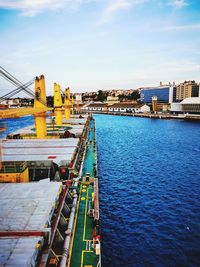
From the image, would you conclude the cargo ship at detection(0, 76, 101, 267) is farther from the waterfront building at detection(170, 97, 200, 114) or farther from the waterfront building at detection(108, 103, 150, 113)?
the waterfront building at detection(108, 103, 150, 113)

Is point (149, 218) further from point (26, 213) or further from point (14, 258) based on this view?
point (14, 258)

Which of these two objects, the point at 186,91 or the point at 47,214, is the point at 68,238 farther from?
the point at 186,91

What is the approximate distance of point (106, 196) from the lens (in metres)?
27.5

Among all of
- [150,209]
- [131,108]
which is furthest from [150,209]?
[131,108]

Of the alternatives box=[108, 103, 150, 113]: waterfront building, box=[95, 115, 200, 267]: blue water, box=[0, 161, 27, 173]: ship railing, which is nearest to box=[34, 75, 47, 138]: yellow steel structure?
box=[95, 115, 200, 267]: blue water

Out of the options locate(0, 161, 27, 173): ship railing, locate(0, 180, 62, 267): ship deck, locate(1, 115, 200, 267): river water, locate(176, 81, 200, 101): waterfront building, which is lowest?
locate(1, 115, 200, 267): river water

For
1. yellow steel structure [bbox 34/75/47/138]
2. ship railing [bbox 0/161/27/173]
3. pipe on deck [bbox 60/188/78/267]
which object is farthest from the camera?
yellow steel structure [bbox 34/75/47/138]

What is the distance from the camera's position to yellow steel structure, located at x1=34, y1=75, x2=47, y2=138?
40094mm

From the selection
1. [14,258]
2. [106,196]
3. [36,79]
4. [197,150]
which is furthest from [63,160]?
[197,150]

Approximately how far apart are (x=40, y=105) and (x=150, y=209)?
2526 cm

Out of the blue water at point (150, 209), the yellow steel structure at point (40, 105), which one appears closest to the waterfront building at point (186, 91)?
the blue water at point (150, 209)

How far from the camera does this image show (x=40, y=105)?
40719 mm

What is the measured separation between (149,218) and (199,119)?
101 metres

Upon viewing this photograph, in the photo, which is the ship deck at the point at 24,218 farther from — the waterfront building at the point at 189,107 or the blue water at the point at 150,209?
the waterfront building at the point at 189,107
